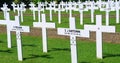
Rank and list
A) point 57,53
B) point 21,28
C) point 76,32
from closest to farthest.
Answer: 1. point 76,32
2. point 21,28
3. point 57,53

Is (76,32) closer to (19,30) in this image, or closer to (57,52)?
(19,30)

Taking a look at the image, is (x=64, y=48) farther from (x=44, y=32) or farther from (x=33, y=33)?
(x=33, y=33)

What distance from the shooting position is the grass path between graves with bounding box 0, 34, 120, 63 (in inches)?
388

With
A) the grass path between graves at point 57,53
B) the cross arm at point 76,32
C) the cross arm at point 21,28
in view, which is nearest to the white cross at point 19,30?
the cross arm at point 21,28

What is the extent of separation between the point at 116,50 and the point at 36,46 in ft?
10.4

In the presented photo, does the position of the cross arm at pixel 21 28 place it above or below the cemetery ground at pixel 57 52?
above

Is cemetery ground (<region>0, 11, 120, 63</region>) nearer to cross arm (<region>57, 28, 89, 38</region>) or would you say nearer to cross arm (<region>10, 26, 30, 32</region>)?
cross arm (<region>10, 26, 30, 32</region>)

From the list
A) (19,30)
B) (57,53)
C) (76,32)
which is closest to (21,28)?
(19,30)

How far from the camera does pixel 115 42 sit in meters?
12.4

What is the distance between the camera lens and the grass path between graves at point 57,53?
985 cm

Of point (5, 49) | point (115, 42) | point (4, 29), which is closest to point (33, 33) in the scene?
point (4, 29)

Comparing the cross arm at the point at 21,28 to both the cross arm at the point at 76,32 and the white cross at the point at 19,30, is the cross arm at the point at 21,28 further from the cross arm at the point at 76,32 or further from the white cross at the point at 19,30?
the cross arm at the point at 76,32

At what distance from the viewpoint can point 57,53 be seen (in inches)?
433

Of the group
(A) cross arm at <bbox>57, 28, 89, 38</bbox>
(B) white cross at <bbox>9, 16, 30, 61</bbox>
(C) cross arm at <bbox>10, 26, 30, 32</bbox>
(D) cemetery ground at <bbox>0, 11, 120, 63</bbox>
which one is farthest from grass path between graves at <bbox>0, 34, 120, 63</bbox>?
(A) cross arm at <bbox>57, 28, 89, 38</bbox>
